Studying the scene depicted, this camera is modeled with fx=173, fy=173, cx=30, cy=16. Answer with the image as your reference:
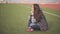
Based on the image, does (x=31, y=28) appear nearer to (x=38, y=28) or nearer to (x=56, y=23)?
(x=38, y=28)

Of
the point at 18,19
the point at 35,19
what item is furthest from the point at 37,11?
the point at 18,19

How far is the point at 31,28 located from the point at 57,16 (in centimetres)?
38

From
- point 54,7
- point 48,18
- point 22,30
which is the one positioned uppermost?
point 54,7

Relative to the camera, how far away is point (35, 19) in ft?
7.56

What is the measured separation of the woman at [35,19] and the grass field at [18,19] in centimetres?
5

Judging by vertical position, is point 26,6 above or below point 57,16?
above

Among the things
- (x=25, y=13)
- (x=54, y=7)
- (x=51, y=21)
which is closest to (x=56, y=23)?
(x=51, y=21)

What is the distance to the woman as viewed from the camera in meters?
2.30

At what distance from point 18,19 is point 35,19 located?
0.75ft

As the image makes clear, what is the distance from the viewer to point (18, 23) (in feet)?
7.61

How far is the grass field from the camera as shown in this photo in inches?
90.5

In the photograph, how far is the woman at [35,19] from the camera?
90.4 inches

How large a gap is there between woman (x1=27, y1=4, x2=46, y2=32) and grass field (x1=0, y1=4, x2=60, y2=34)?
0.05m

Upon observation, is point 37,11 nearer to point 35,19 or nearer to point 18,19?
point 35,19
